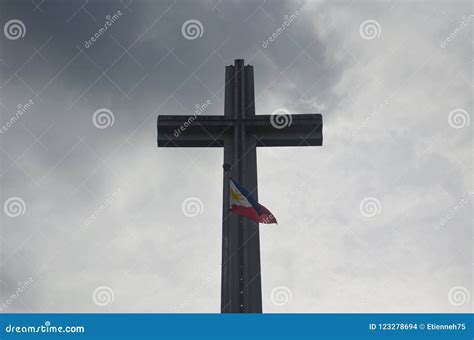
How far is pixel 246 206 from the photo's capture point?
11430 millimetres

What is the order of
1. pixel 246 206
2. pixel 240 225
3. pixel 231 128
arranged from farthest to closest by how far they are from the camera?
pixel 231 128
pixel 240 225
pixel 246 206

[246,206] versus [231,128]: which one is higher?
[231,128]

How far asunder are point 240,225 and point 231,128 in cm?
281

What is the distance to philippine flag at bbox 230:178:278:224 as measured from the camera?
11.4 m

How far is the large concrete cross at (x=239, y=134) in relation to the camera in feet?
39.5

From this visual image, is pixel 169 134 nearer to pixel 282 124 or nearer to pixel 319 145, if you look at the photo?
pixel 282 124

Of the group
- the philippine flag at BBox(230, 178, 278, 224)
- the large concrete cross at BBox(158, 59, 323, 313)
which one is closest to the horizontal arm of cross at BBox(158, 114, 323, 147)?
the large concrete cross at BBox(158, 59, 323, 313)

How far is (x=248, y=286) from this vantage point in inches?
442

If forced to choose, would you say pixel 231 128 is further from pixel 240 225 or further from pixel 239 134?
pixel 240 225

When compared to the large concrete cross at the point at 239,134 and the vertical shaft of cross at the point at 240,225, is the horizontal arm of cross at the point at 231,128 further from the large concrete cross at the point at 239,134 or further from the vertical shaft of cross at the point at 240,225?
the vertical shaft of cross at the point at 240,225

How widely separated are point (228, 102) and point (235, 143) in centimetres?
158

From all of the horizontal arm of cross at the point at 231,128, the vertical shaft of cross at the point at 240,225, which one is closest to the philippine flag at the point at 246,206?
the vertical shaft of cross at the point at 240,225

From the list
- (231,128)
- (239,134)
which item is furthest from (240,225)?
(231,128)
